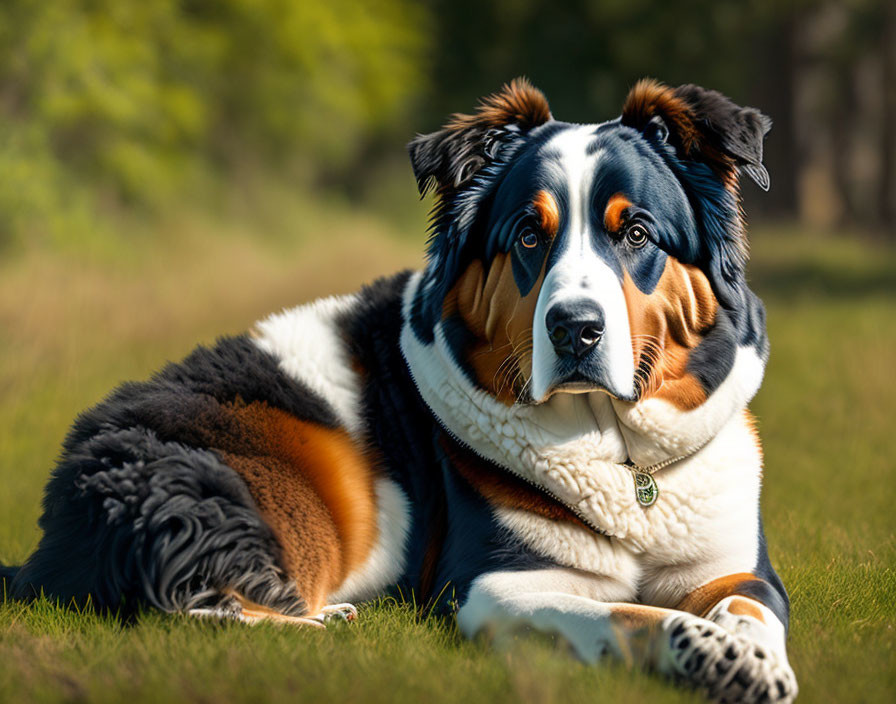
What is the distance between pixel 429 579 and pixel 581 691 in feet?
3.61

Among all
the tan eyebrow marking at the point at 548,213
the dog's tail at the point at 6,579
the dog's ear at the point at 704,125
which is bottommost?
the dog's tail at the point at 6,579

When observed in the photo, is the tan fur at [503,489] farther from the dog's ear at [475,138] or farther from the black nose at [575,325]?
the dog's ear at [475,138]

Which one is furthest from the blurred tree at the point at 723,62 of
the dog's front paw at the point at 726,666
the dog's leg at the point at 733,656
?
the dog's front paw at the point at 726,666

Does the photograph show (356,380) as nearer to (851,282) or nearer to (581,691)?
(581,691)

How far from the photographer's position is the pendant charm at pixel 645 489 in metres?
3.63

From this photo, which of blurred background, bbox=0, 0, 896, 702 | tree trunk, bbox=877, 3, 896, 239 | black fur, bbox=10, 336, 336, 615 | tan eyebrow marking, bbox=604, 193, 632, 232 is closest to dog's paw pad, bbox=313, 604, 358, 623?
black fur, bbox=10, 336, 336, 615

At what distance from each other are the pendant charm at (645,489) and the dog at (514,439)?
0.04 ft

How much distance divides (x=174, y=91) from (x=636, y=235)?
14.6 metres

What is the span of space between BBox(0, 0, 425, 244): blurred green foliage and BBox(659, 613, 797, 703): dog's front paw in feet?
40.8

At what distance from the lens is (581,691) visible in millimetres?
2857

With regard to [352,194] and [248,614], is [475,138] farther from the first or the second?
[352,194]

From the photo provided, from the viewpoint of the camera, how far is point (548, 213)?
3.52 metres

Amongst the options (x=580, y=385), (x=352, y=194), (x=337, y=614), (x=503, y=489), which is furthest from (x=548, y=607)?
(x=352, y=194)

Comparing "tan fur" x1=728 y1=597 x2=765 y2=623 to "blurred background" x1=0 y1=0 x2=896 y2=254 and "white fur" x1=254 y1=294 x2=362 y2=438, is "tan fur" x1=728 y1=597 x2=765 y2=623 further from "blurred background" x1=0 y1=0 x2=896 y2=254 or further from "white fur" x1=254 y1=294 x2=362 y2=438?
"blurred background" x1=0 y1=0 x2=896 y2=254
